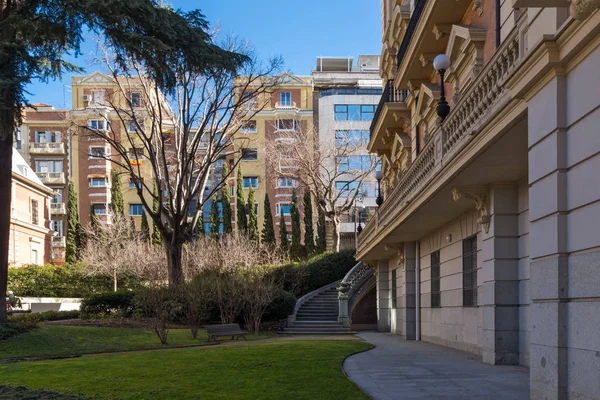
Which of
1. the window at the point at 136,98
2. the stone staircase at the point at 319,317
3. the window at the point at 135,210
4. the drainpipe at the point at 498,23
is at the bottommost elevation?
the stone staircase at the point at 319,317

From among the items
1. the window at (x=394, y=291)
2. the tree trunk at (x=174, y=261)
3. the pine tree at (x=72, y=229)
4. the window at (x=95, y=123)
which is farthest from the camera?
the window at (x=95, y=123)

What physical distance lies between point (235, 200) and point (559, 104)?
5359cm

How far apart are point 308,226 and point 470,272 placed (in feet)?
131

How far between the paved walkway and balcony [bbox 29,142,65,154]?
54.9 metres

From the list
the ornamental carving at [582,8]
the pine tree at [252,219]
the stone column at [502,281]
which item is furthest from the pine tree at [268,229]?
the ornamental carving at [582,8]

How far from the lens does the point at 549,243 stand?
7359mm

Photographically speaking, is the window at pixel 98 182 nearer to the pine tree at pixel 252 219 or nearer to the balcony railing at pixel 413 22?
the pine tree at pixel 252 219

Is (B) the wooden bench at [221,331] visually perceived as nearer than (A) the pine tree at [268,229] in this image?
Yes

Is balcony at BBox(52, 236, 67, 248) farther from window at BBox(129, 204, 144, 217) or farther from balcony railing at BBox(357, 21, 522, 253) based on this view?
balcony railing at BBox(357, 21, 522, 253)

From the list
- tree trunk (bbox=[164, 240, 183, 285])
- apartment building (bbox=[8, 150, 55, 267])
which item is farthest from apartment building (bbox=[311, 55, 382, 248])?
apartment building (bbox=[8, 150, 55, 267])

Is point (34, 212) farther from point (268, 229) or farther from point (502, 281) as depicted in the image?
point (502, 281)

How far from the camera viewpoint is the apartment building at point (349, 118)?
53.4 m

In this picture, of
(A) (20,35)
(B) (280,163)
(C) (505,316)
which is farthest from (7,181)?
(B) (280,163)

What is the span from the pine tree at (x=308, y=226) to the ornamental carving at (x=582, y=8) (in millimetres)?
49449
